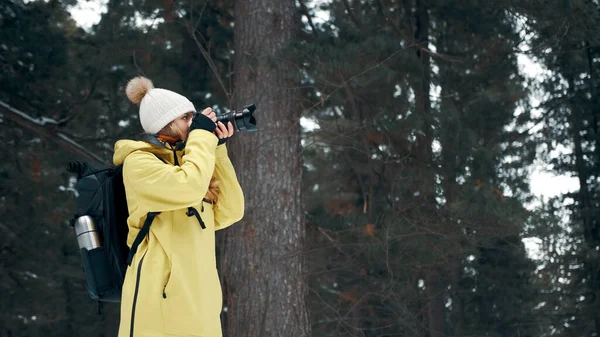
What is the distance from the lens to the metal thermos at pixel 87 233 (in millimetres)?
3068

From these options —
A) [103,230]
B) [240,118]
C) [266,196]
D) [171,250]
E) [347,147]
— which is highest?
[347,147]

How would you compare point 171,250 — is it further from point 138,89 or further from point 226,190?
point 138,89

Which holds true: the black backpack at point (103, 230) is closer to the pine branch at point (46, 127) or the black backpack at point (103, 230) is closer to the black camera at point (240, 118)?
the black camera at point (240, 118)

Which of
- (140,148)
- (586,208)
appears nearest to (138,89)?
(140,148)

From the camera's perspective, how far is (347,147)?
23.8 feet

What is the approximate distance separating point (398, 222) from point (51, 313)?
260 inches

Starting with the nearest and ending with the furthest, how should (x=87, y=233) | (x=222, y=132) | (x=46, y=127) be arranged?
(x=87, y=233) → (x=222, y=132) → (x=46, y=127)

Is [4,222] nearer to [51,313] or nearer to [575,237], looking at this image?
[51,313]

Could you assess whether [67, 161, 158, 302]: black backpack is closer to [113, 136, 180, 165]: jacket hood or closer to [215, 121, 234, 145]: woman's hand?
[113, 136, 180, 165]: jacket hood

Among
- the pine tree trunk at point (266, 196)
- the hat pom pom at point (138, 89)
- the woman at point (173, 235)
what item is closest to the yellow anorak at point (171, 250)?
the woman at point (173, 235)

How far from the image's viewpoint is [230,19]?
864cm

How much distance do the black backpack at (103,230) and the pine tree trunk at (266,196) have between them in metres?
2.93

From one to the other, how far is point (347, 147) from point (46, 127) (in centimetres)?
288

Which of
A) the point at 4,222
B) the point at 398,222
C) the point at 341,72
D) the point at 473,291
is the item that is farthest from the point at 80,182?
the point at 473,291
